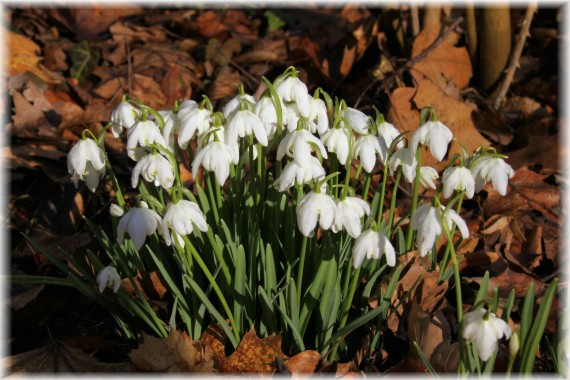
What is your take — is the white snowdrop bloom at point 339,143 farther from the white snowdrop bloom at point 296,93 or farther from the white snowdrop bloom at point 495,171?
the white snowdrop bloom at point 495,171

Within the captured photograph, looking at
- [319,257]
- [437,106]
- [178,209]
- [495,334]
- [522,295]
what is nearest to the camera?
[495,334]

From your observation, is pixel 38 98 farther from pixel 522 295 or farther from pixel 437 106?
pixel 522 295

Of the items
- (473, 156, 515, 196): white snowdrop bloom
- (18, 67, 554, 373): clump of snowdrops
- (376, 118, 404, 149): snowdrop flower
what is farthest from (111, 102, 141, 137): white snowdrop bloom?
(473, 156, 515, 196): white snowdrop bloom

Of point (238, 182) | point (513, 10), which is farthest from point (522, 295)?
point (513, 10)

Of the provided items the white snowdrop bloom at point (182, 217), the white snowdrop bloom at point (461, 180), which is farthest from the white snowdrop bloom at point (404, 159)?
the white snowdrop bloom at point (182, 217)

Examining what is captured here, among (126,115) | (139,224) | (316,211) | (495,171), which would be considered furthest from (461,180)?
(126,115)

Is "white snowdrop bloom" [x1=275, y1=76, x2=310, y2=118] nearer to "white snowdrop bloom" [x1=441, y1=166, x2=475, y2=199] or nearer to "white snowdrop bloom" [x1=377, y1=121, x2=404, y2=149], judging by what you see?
"white snowdrop bloom" [x1=377, y1=121, x2=404, y2=149]
